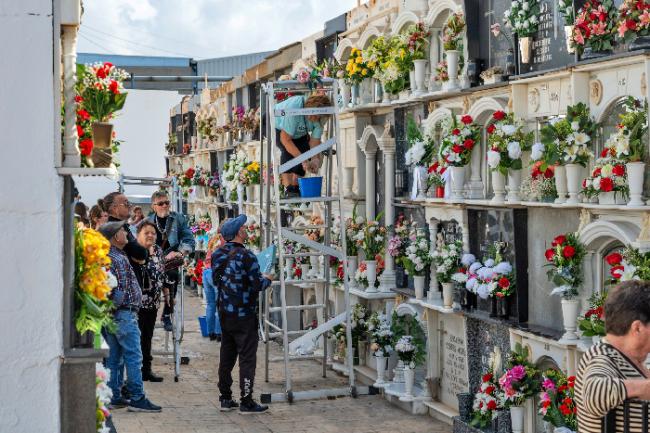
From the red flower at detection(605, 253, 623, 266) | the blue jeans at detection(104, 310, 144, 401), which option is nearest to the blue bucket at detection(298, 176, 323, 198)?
the blue jeans at detection(104, 310, 144, 401)

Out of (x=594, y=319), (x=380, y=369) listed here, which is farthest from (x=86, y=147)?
(x=380, y=369)

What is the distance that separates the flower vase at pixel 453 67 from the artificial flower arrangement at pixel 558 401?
120 inches

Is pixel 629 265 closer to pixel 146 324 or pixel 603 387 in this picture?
pixel 603 387

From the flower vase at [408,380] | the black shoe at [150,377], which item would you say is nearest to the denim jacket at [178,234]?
the black shoe at [150,377]

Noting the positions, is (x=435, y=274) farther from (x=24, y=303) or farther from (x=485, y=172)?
(x=24, y=303)

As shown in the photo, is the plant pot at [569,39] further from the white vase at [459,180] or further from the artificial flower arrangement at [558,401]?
the artificial flower arrangement at [558,401]

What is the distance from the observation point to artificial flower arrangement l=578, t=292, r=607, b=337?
8.13 meters

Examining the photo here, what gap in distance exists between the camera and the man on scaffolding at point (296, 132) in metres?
12.4

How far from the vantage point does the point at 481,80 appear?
10453 millimetres

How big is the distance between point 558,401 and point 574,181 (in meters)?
1.62

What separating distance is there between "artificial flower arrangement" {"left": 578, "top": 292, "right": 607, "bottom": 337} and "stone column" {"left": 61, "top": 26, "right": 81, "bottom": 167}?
3.90 m

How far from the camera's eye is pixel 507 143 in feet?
30.6

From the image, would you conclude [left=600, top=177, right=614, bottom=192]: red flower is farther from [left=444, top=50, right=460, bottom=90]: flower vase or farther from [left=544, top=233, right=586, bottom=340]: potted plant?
[left=444, top=50, right=460, bottom=90]: flower vase

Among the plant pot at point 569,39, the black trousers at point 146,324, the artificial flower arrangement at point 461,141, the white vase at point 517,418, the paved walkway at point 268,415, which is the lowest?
the paved walkway at point 268,415
